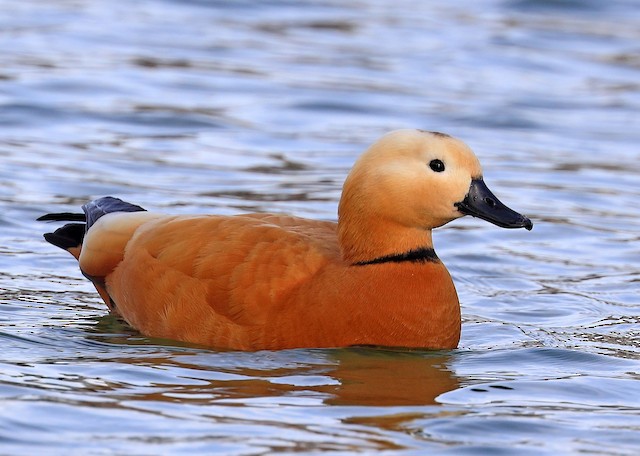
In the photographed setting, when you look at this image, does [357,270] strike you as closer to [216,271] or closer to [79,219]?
[216,271]

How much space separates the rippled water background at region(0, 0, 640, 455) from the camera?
648 centimetres

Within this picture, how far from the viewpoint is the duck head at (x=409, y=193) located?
748 centimetres

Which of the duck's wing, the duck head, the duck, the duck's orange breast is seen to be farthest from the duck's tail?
the duck head

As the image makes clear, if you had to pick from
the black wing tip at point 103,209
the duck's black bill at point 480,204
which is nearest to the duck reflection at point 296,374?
the duck's black bill at point 480,204

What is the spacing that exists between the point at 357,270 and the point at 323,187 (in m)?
5.14

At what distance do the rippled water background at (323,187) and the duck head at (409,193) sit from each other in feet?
2.02

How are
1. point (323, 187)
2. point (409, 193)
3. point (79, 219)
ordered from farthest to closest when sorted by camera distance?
point (323, 187) → point (79, 219) → point (409, 193)

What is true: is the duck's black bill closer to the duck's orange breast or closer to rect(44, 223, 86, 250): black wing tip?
the duck's orange breast

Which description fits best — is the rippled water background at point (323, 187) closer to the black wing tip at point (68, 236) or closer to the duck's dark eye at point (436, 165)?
the black wing tip at point (68, 236)

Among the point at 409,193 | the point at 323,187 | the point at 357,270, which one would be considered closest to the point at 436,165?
the point at 409,193

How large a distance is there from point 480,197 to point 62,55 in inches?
414

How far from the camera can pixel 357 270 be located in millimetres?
7516

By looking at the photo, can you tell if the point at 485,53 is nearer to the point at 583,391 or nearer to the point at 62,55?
the point at 62,55

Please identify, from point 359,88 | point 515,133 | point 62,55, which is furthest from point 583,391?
point 62,55
